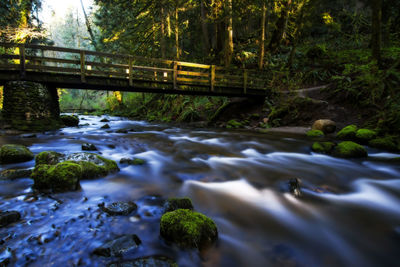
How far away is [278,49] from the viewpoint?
1723 cm

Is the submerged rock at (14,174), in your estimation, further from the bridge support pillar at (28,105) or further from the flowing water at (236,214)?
the bridge support pillar at (28,105)

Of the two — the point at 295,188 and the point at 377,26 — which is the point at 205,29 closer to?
the point at 377,26

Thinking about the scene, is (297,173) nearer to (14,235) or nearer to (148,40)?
(14,235)

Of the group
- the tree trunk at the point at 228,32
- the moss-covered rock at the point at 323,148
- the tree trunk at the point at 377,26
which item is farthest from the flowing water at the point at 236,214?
the tree trunk at the point at 228,32

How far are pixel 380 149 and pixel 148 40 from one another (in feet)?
50.2

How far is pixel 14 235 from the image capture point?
196cm

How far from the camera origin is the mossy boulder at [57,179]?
2.92 meters

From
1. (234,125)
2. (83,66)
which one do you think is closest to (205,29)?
(234,125)

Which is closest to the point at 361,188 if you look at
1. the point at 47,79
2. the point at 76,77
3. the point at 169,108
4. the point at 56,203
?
the point at 56,203

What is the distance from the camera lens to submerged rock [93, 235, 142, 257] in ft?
6.00

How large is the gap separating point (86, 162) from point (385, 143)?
7.47 m

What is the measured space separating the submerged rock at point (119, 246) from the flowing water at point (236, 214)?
0.17 feet

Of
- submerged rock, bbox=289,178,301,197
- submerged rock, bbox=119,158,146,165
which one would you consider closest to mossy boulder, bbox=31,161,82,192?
submerged rock, bbox=119,158,146,165

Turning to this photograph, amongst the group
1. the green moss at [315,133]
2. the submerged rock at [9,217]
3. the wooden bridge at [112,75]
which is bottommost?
the submerged rock at [9,217]
